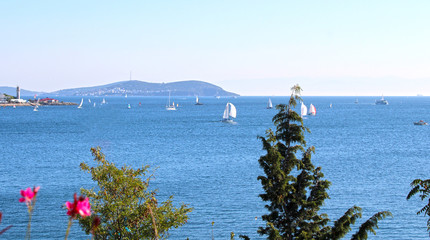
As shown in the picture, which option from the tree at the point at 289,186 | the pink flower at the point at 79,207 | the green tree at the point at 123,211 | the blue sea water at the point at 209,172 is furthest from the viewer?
the blue sea water at the point at 209,172

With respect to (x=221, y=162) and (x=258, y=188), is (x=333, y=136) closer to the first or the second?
(x=221, y=162)

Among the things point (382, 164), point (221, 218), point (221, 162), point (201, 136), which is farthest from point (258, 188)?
point (201, 136)

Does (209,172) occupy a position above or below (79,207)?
below

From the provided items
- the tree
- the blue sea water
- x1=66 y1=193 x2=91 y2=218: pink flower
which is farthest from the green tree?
x1=66 y1=193 x2=91 y2=218: pink flower

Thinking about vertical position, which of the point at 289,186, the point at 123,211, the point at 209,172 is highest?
the point at 289,186

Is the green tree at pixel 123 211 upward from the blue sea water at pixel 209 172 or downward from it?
upward

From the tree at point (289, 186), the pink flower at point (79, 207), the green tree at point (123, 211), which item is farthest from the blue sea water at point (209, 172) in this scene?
the pink flower at point (79, 207)

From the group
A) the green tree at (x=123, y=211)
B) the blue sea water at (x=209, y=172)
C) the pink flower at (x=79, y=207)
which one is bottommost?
the blue sea water at (x=209, y=172)

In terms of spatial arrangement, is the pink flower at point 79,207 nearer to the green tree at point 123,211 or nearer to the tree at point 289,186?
the tree at point 289,186

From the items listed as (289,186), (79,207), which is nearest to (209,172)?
(289,186)

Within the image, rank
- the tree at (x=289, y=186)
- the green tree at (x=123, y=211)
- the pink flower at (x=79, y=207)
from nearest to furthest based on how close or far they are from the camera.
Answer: the pink flower at (x=79, y=207) < the tree at (x=289, y=186) < the green tree at (x=123, y=211)

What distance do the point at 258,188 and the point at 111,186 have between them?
3020cm

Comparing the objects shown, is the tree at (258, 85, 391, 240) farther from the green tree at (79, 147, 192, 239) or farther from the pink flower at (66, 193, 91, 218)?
the pink flower at (66, 193, 91, 218)

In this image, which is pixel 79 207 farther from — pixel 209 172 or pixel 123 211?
pixel 209 172
